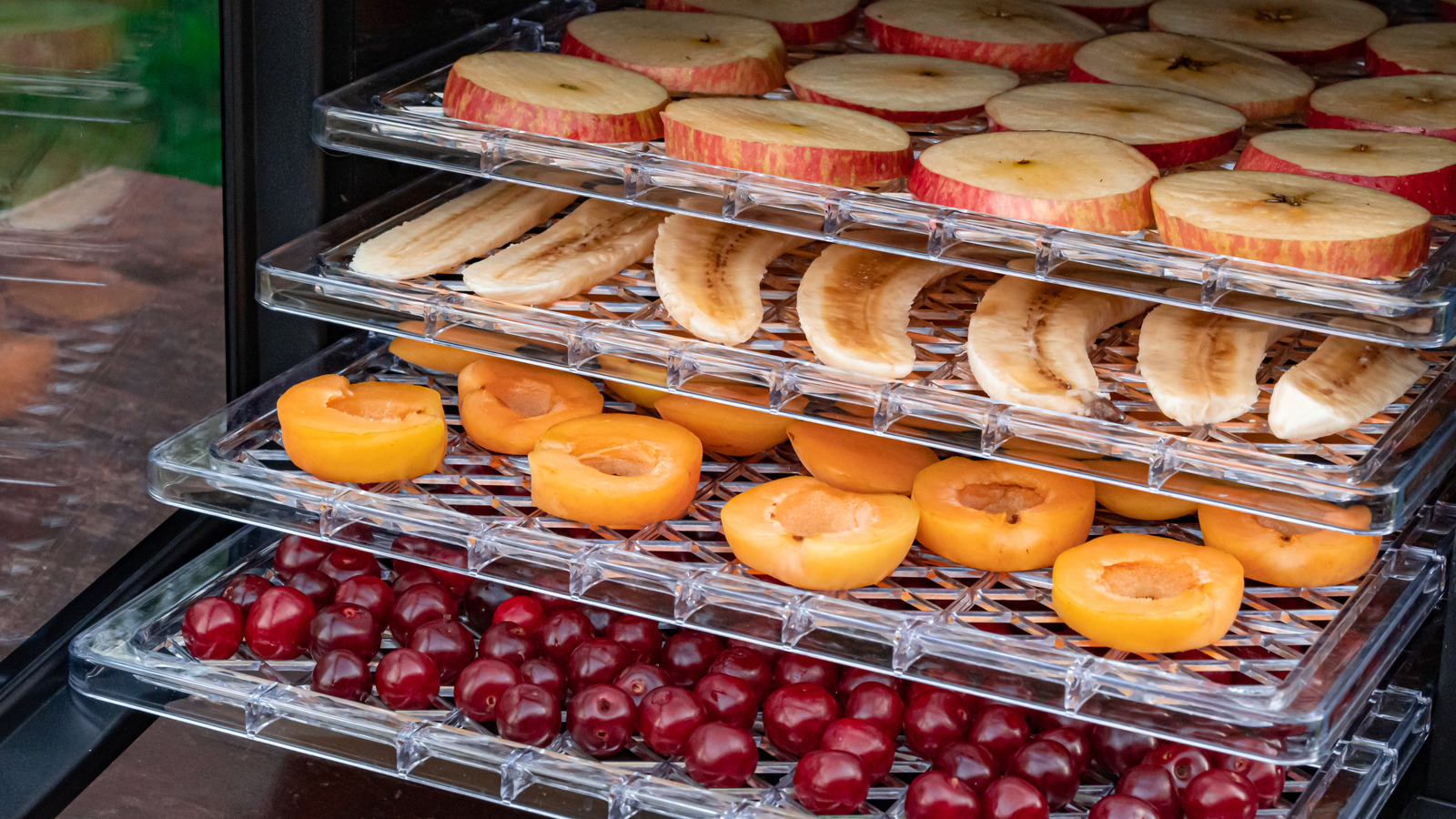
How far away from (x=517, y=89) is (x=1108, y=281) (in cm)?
53

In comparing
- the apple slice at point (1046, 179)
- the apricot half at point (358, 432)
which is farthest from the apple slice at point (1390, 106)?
the apricot half at point (358, 432)

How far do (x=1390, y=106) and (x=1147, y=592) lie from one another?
0.49 m

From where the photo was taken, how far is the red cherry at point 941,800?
1200 mm

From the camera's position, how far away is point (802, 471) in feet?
4.88

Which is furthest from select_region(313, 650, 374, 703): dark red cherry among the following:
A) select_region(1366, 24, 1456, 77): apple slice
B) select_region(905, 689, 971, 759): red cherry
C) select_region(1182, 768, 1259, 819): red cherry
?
select_region(1366, 24, 1456, 77): apple slice

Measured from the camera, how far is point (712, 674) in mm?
1339

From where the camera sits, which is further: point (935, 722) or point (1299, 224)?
point (935, 722)

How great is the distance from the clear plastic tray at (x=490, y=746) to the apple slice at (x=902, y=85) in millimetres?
554

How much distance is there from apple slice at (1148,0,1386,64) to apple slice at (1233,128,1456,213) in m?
0.28

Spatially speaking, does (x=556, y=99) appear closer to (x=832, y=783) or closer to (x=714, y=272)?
(x=714, y=272)

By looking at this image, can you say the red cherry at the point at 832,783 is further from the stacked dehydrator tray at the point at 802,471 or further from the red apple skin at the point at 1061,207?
the red apple skin at the point at 1061,207

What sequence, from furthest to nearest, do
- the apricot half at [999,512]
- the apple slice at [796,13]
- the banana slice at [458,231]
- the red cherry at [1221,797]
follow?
the apple slice at [796,13] < the banana slice at [458,231] < the apricot half at [999,512] < the red cherry at [1221,797]

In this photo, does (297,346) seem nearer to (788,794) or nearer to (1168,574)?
(788,794)

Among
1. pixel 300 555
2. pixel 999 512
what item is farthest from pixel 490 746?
pixel 999 512
